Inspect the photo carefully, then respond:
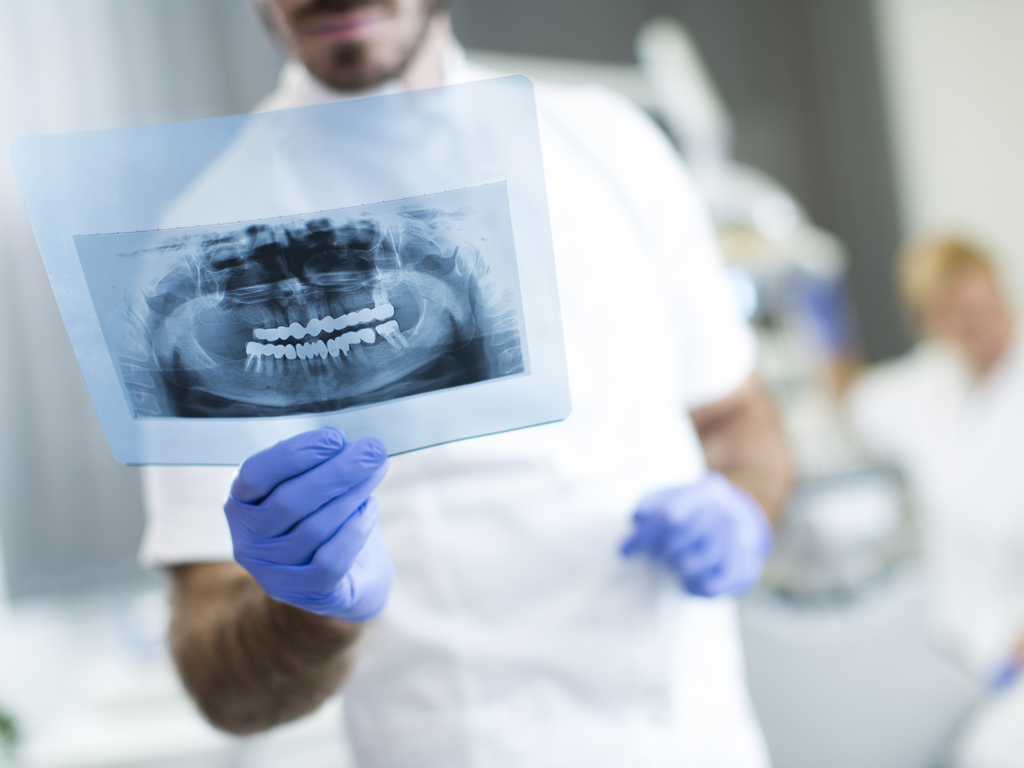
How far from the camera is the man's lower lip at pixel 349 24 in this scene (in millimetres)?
763

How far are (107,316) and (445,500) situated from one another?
42 centimetres

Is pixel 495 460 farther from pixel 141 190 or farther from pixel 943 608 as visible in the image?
pixel 943 608

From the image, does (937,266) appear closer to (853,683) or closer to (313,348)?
(853,683)

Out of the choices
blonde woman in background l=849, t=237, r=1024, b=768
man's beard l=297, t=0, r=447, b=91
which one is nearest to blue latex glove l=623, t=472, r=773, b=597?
man's beard l=297, t=0, r=447, b=91

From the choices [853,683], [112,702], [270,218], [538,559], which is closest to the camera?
[270,218]

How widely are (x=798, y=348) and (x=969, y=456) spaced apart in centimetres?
59

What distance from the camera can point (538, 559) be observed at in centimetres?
86

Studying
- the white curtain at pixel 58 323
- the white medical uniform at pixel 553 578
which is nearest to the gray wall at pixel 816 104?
the white curtain at pixel 58 323

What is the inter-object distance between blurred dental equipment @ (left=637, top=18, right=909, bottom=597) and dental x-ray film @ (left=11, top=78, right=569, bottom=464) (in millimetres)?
1473

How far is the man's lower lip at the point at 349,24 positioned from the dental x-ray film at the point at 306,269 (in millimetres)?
284

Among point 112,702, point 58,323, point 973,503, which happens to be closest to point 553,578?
point 112,702

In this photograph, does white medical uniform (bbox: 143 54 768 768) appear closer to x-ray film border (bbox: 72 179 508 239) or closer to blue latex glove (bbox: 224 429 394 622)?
blue latex glove (bbox: 224 429 394 622)

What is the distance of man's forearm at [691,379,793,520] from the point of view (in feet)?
3.49

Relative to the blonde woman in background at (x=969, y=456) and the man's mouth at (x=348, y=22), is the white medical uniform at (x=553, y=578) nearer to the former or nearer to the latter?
the man's mouth at (x=348, y=22)
